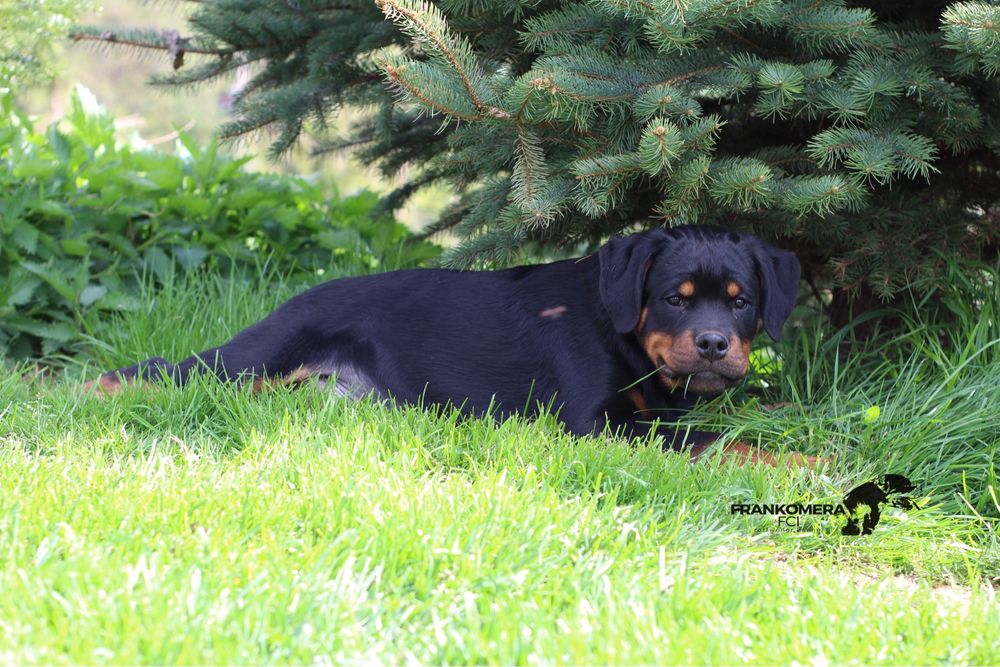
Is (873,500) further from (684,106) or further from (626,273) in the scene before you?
(684,106)

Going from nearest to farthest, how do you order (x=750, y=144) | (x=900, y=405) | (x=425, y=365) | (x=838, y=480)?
(x=838, y=480), (x=900, y=405), (x=425, y=365), (x=750, y=144)

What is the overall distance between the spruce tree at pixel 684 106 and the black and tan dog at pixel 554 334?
0.72ft

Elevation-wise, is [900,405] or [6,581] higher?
[900,405]

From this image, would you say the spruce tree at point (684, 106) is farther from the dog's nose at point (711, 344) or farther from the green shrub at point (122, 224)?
the green shrub at point (122, 224)

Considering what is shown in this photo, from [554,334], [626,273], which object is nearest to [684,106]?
[626,273]

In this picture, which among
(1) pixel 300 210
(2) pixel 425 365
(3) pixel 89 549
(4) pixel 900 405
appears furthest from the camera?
(1) pixel 300 210

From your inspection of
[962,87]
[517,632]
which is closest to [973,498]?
[962,87]

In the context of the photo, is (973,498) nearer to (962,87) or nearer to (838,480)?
(838,480)

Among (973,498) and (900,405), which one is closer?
(973,498)

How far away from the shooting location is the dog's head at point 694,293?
3.57 meters

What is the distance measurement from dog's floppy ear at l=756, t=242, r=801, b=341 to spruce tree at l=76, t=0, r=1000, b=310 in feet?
0.64

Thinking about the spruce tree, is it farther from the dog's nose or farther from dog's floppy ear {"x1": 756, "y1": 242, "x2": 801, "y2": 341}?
the dog's nose

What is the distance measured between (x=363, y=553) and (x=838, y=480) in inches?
62.6

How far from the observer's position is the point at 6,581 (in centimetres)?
217
